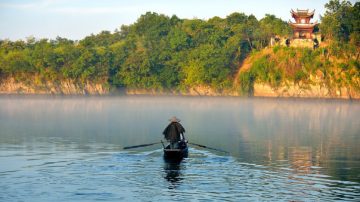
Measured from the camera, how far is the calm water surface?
1981 centimetres

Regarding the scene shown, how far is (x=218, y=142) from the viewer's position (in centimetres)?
3481

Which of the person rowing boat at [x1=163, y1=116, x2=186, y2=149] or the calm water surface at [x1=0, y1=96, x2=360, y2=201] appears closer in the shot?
the calm water surface at [x1=0, y1=96, x2=360, y2=201]

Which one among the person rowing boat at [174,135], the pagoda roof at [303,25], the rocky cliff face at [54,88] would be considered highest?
the pagoda roof at [303,25]

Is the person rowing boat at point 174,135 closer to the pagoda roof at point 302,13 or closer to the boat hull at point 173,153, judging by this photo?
the boat hull at point 173,153

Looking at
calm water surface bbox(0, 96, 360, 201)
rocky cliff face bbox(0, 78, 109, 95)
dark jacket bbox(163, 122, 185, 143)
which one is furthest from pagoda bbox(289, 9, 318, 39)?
dark jacket bbox(163, 122, 185, 143)

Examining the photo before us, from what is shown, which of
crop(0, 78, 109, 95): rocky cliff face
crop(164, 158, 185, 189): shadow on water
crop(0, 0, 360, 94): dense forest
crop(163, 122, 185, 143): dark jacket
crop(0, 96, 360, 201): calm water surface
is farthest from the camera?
crop(0, 78, 109, 95): rocky cliff face

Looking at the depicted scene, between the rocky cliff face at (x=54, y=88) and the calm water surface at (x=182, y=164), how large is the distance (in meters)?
52.2

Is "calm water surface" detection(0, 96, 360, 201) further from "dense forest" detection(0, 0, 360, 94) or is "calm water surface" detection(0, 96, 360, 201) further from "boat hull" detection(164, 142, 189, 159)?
"dense forest" detection(0, 0, 360, 94)

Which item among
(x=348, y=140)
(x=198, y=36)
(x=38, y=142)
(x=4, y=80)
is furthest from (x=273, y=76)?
(x=38, y=142)

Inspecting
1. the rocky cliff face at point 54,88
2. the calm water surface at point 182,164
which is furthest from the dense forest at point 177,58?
the calm water surface at point 182,164

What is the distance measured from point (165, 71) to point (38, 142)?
2484 inches

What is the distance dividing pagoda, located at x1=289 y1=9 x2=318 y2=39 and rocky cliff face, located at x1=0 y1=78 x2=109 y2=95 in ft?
96.7

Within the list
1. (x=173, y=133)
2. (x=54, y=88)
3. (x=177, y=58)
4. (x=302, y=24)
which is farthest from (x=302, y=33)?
(x=173, y=133)

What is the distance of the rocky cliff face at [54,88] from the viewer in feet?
324
